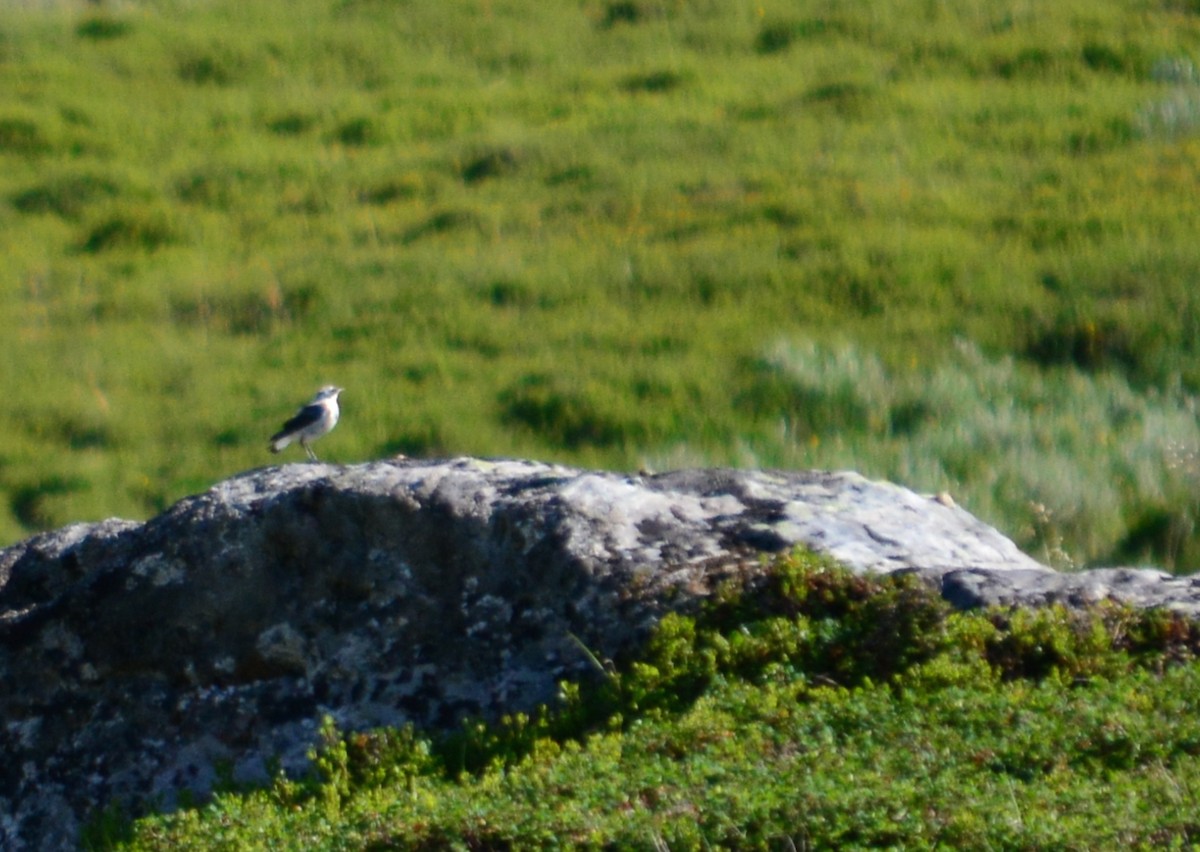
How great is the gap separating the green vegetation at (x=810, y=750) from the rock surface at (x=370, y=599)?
0.18m

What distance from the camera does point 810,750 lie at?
13.1 ft

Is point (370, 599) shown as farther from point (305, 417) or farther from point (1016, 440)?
point (1016, 440)

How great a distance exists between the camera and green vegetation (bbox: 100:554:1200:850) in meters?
3.49

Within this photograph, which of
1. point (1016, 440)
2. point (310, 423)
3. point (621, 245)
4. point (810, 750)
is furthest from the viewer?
point (621, 245)

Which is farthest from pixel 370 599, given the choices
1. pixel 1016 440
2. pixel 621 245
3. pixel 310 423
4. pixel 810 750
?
pixel 621 245

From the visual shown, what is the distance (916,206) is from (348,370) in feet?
15.3

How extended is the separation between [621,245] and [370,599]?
749 centimetres

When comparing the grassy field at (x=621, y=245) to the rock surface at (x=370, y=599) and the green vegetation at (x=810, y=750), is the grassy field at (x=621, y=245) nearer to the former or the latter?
the rock surface at (x=370, y=599)

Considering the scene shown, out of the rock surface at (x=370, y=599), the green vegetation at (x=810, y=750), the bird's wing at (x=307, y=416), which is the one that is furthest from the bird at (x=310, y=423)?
the green vegetation at (x=810, y=750)

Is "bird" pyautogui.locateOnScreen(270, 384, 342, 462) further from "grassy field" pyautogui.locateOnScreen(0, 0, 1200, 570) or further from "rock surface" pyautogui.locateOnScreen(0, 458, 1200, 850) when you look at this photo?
"rock surface" pyautogui.locateOnScreen(0, 458, 1200, 850)

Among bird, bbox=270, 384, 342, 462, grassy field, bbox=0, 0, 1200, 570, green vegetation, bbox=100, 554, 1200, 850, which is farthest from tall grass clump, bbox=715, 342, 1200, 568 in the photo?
green vegetation, bbox=100, 554, 1200, 850

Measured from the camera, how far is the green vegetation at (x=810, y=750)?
3494 millimetres

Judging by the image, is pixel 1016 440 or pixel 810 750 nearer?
pixel 810 750

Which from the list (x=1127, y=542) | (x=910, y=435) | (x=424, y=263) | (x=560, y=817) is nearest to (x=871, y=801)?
(x=560, y=817)
